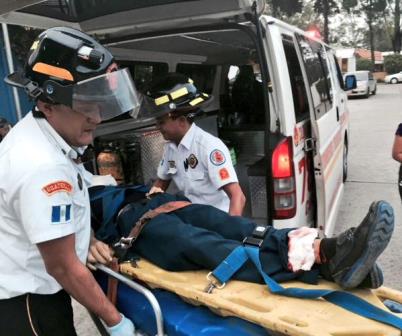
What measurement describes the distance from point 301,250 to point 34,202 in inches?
38.0

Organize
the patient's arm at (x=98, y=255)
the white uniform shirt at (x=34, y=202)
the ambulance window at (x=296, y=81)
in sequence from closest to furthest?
1. the white uniform shirt at (x=34, y=202)
2. the patient's arm at (x=98, y=255)
3. the ambulance window at (x=296, y=81)

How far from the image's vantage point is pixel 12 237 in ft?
5.01

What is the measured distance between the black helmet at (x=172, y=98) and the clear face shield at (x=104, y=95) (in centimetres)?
94

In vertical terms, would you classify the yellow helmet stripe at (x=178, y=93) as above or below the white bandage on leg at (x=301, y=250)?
above

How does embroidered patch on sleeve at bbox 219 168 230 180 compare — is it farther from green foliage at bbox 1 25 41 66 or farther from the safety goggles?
green foliage at bbox 1 25 41 66

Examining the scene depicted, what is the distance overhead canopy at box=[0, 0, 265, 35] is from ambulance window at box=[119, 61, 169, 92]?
1174 mm

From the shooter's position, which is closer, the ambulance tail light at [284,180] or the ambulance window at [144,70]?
the ambulance tail light at [284,180]

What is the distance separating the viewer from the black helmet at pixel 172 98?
2684mm

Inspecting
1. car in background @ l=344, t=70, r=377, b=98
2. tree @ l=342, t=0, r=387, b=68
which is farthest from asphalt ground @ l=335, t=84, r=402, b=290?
tree @ l=342, t=0, r=387, b=68

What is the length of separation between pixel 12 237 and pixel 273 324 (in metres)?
0.90

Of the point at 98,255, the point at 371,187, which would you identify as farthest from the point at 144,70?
the point at 371,187

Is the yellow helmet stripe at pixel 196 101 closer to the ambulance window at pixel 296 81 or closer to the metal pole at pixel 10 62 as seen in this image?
the ambulance window at pixel 296 81

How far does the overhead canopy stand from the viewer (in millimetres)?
2463

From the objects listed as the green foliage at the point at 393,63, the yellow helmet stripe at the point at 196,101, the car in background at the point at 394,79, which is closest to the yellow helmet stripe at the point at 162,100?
the yellow helmet stripe at the point at 196,101
